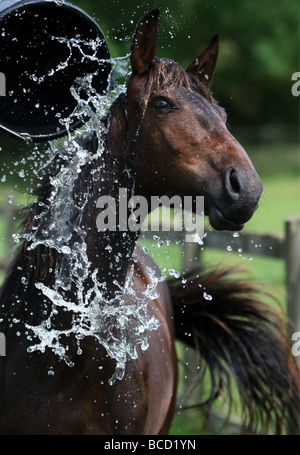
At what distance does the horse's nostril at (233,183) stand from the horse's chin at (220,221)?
0.09 meters

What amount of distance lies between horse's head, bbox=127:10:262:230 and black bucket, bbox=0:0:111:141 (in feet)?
1.06

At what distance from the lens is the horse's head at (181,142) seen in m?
2.07

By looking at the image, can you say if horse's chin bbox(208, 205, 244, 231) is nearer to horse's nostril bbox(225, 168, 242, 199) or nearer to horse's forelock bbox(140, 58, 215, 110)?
horse's nostril bbox(225, 168, 242, 199)

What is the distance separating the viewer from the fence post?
4648 mm

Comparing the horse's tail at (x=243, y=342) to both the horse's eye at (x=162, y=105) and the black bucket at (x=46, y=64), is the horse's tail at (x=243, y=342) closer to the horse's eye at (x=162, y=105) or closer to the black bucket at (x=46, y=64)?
the black bucket at (x=46, y=64)

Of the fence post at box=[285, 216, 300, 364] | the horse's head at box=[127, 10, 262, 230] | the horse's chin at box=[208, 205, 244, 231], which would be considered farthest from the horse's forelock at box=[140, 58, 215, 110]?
the fence post at box=[285, 216, 300, 364]

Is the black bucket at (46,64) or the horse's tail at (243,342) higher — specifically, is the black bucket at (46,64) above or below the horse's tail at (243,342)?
above

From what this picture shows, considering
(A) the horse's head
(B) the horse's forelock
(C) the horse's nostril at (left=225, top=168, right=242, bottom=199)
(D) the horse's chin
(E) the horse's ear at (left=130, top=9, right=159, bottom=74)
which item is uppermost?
(E) the horse's ear at (left=130, top=9, right=159, bottom=74)

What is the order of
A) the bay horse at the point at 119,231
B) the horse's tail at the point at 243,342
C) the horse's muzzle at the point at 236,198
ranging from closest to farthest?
the horse's muzzle at the point at 236,198 < the bay horse at the point at 119,231 < the horse's tail at the point at 243,342

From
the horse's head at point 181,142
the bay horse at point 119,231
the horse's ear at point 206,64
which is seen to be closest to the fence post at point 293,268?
the bay horse at point 119,231

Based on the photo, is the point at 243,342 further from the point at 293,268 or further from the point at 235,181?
the point at 235,181

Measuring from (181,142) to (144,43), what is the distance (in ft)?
1.32

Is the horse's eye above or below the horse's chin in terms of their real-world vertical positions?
above
